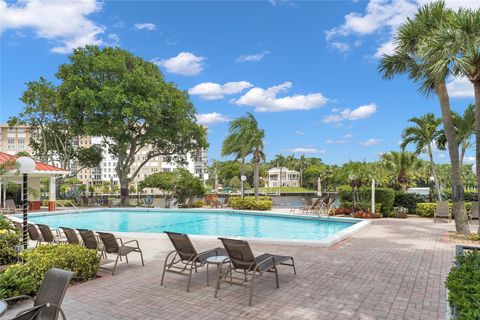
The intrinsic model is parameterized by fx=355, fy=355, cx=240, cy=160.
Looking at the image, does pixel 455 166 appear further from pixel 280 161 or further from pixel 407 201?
pixel 280 161

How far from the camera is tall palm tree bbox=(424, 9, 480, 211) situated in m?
9.18

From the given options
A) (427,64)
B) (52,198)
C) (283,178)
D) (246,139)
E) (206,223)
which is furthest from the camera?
(283,178)

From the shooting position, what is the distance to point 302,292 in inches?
230

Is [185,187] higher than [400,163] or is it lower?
lower

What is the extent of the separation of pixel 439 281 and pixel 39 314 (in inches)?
249

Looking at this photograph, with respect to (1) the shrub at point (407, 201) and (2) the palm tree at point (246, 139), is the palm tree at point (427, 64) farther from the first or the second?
(2) the palm tree at point (246, 139)

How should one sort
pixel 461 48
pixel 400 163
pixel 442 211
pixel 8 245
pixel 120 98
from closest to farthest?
pixel 8 245 < pixel 461 48 < pixel 442 211 < pixel 120 98 < pixel 400 163

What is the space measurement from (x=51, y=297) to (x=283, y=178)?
95.5 metres

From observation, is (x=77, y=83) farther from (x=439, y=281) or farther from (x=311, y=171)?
(x=311, y=171)

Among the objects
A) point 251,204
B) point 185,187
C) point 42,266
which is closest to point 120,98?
point 185,187

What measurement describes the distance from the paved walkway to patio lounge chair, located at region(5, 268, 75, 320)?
1.27 m

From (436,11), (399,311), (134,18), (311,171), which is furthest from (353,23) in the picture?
(311,171)

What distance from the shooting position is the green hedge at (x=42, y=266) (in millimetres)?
5461

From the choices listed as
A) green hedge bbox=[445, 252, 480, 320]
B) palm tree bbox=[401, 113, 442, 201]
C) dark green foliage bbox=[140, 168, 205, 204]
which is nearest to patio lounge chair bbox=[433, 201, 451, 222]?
palm tree bbox=[401, 113, 442, 201]
